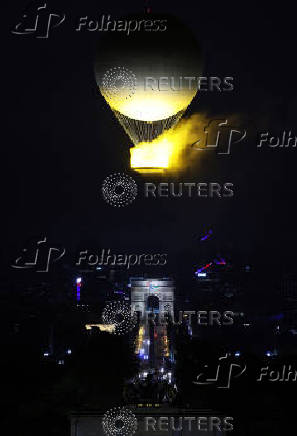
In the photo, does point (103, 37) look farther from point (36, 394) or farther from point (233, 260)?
point (233, 260)

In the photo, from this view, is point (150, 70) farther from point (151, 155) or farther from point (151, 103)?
point (151, 155)

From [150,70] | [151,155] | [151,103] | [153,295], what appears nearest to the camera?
[150,70]

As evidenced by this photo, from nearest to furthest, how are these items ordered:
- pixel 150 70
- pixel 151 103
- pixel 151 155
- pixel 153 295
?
pixel 150 70
pixel 151 103
pixel 151 155
pixel 153 295

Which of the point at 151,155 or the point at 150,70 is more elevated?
the point at 150,70

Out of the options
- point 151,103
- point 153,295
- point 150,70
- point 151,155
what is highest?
point 153,295

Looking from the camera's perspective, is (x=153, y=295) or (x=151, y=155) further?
(x=153, y=295)

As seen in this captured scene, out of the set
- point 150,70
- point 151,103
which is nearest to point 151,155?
point 151,103

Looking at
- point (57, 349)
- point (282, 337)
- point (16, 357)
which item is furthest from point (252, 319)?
point (16, 357)

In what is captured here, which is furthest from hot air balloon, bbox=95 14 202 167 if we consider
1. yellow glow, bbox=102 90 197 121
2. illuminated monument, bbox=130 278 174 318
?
illuminated monument, bbox=130 278 174 318

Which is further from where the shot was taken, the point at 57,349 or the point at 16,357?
the point at 57,349
